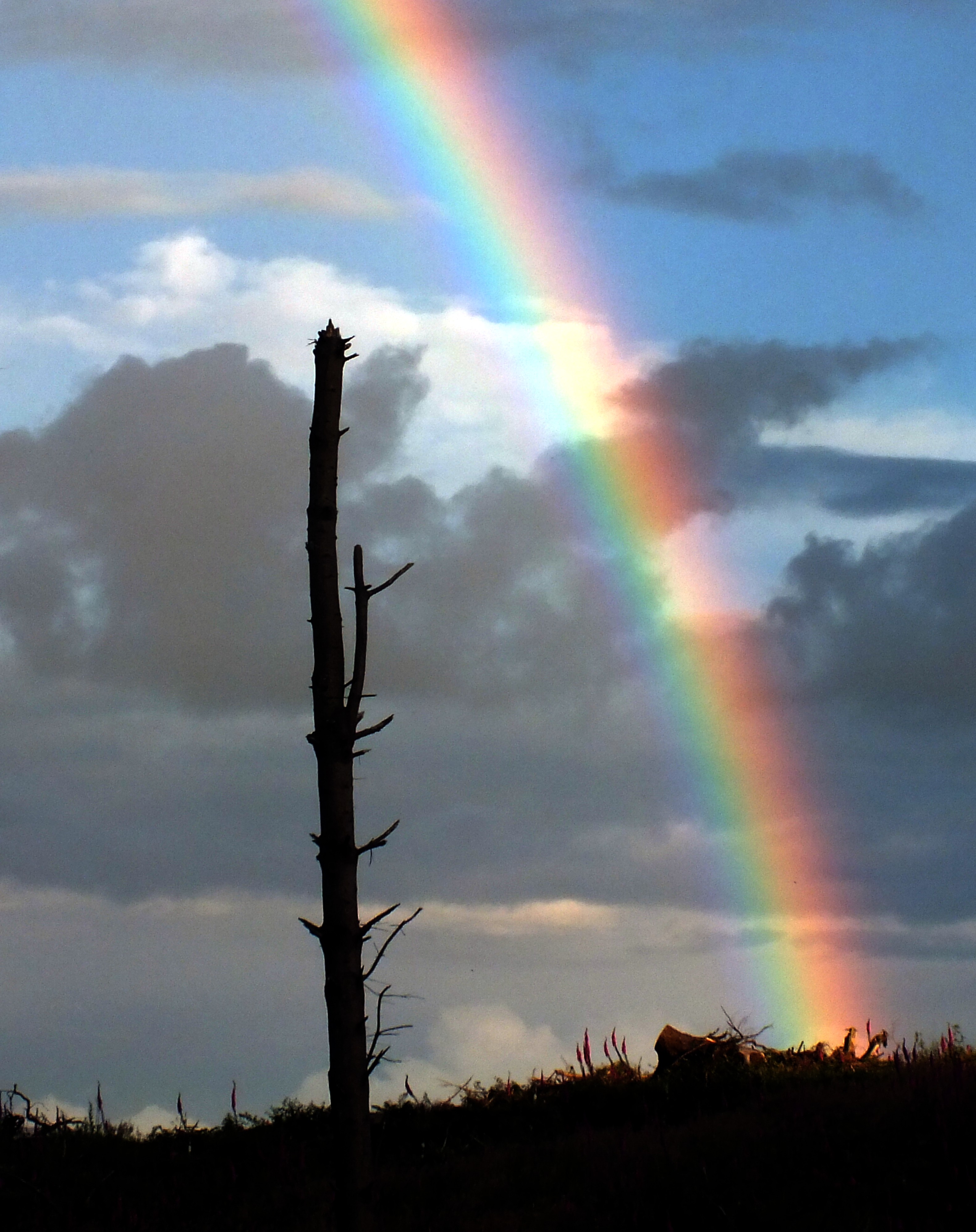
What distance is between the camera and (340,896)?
33.7 ft

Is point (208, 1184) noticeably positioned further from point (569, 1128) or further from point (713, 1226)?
point (713, 1226)

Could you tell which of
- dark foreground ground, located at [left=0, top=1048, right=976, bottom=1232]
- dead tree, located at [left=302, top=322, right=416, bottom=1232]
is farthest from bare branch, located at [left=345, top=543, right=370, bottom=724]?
dark foreground ground, located at [left=0, top=1048, right=976, bottom=1232]

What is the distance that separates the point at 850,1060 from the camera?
19.1m

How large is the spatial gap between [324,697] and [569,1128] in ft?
31.7

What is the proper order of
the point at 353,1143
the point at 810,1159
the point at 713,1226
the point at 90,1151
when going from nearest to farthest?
the point at 353,1143 < the point at 713,1226 < the point at 810,1159 < the point at 90,1151

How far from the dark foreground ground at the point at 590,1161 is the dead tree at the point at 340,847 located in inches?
133

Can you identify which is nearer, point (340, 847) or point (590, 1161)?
point (340, 847)

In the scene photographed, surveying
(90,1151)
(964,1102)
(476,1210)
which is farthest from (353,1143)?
(90,1151)

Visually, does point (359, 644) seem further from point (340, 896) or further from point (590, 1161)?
point (590, 1161)

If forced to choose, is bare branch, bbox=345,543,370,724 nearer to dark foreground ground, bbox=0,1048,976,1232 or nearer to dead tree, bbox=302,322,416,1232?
dead tree, bbox=302,322,416,1232

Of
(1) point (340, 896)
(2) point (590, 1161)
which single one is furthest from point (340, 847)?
(2) point (590, 1161)

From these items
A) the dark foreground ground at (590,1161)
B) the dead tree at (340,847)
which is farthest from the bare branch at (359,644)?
the dark foreground ground at (590,1161)

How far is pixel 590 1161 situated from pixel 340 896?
641 centimetres

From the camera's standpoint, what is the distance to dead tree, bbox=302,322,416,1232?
33.5 ft
